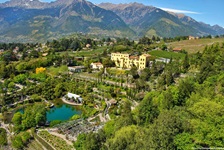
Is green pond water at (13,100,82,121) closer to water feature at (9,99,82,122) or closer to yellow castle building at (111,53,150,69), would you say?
water feature at (9,99,82,122)

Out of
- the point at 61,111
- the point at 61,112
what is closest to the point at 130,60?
the point at 61,111

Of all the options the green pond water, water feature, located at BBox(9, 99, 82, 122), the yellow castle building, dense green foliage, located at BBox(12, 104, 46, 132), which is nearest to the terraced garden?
dense green foliage, located at BBox(12, 104, 46, 132)

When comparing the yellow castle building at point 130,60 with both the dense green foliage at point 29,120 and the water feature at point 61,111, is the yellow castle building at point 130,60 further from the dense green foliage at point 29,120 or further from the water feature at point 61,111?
the dense green foliage at point 29,120

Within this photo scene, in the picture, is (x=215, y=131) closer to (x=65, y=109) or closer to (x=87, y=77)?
(x=65, y=109)

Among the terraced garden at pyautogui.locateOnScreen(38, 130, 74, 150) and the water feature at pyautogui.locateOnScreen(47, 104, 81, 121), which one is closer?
the terraced garden at pyautogui.locateOnScreen(38, 130, 74, 150)

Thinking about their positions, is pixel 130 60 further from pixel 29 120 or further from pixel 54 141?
pixel 54 141

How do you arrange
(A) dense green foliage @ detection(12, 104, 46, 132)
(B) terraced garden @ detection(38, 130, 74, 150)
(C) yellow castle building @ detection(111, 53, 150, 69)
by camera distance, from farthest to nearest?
(C) yellow castle building @ detection(111, 53, 150, 69), (A) dense green foliage @ detection(12, 104, 46, 132), (B) terraced garden @ detection(38, 130, 74, 150)

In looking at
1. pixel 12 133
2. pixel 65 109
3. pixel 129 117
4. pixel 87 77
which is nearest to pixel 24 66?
pixel 87 77

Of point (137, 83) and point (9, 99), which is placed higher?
point (137, 83)
